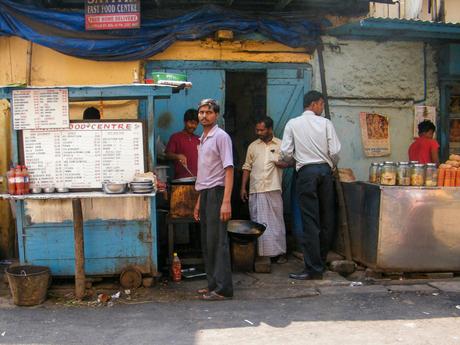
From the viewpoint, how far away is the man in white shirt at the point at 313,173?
6086 mm

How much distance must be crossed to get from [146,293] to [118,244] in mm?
638

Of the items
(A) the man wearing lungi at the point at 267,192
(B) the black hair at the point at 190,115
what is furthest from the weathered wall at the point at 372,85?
(B) the black hair at the point at 190,115

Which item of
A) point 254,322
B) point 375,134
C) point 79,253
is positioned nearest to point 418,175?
point 375,134

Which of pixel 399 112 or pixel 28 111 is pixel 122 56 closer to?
pixel 28 111

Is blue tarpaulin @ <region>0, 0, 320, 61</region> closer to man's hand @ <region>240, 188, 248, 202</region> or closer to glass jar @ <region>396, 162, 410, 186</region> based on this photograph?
man's hand @ <region>240, 188, 248, 202</region>

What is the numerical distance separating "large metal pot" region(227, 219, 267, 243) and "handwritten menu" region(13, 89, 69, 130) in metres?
2.46

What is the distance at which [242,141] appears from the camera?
1109 centimetres

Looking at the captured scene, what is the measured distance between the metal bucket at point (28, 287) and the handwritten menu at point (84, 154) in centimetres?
103

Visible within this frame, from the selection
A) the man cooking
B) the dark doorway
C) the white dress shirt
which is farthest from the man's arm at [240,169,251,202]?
the dark doorway

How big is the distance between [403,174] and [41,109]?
14.1 ft

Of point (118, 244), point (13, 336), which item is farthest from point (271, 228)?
point (13, 336)

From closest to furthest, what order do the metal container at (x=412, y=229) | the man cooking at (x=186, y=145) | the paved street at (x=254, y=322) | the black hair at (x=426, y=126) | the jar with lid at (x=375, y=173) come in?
1. the paved street at (x=254, y=322)
2. the metal container at (x=412, y=229)
3. the jar with lid at (x=375, y=173)
4. the man cooking at (x=186, y=145)
5. the black hair at (x=426, y=126)

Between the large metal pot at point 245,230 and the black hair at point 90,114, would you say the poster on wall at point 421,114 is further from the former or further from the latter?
the black hair at point 90,114

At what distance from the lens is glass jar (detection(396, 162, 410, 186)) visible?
→ 19.6 feet
